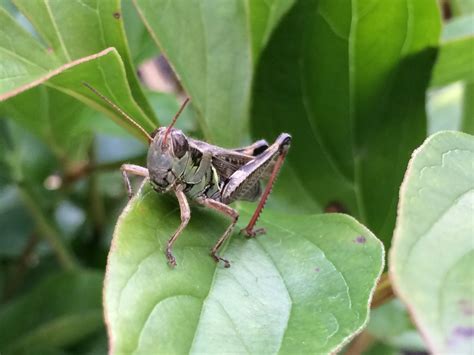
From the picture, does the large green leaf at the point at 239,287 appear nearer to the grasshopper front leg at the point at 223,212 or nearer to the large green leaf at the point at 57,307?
the grasshopper front leg at the point at 223,212

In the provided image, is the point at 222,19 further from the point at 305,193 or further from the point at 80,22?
the point at 305,193

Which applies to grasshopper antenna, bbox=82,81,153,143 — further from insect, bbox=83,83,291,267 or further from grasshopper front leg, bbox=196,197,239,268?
grasshopper front leg, bbox=196,197,239,268

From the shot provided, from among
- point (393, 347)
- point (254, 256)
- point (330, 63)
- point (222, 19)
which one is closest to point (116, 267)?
point (254, 256)

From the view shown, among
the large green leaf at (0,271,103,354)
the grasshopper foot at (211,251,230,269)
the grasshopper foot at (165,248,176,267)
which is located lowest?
the large green leaf at (0,271,103,354)

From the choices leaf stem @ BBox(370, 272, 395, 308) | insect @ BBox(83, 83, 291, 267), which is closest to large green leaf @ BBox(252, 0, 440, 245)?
insect @ BBox(83, 83, 291, 267)

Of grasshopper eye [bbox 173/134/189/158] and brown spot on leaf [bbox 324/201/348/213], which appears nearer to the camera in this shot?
grasshopper eye [bbox 173/134/189/158]

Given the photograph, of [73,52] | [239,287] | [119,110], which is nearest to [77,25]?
[73,52]
